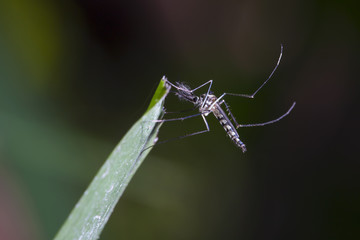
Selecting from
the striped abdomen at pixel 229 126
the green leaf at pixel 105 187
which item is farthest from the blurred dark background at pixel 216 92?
the green leaf at pixel 105 187

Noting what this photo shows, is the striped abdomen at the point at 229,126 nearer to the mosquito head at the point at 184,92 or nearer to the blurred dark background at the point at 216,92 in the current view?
the mosquito head at the point at 184,92

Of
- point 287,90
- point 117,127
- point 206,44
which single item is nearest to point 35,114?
point 117,127

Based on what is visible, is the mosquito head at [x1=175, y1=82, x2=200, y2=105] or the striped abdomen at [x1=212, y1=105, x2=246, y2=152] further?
the striped abdomen at [x1=212, y1=105, x2=246, y2=152]

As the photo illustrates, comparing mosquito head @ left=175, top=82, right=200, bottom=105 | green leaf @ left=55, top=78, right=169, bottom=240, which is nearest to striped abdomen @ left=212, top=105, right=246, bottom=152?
mosquito head @ left=175, top=82, right=200, bottom=105

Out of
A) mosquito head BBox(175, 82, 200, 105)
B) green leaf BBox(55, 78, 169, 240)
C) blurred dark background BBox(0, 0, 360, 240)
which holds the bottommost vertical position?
green leaf BBox(55, 78, 169, 240)

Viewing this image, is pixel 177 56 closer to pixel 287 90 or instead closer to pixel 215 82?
pixel 215 82

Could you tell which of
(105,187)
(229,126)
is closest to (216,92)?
(229,126)

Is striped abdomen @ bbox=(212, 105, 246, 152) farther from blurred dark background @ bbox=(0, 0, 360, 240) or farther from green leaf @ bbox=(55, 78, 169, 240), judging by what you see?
green leaf @ bbox=(55, 78, 169, 240)
